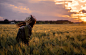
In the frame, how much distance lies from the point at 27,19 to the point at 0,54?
133 centimetres

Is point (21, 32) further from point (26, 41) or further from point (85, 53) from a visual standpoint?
point (85, 53)

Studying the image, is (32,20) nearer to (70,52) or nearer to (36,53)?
(36,53)

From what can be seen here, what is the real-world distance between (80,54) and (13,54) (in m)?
1.90

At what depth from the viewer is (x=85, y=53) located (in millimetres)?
1669

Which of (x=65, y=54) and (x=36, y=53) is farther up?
(x=36, y=53)

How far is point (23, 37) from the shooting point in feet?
7.50

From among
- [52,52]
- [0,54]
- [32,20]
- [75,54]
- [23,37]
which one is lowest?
[75,54]

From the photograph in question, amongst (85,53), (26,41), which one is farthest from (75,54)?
(26,41)

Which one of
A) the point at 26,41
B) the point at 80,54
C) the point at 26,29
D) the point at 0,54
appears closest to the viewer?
the point at 0,54

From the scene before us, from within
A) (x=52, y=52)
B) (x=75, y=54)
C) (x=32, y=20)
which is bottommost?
(x=75, y=54)

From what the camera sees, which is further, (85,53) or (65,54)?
(65,54)

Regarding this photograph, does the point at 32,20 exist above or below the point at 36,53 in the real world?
above

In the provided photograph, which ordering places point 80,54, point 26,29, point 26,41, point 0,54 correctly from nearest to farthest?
point 0,54
point 80,54
point 26,29
point 26,41

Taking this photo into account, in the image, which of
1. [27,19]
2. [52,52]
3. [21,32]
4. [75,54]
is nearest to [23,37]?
[21,32]
